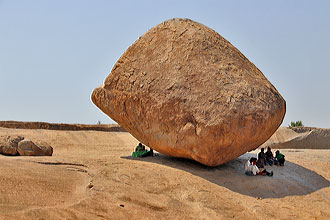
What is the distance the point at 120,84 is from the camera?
370 inches

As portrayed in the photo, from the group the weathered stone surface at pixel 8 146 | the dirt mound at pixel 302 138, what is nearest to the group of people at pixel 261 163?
the weathered stone surface at pixel 8 146

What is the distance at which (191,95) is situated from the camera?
332 inches

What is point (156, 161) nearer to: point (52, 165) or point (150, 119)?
point (150, 119)

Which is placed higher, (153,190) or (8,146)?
(153,190)

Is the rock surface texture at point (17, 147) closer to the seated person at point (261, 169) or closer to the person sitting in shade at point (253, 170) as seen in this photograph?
the person sitting in shade at point (253, 170)

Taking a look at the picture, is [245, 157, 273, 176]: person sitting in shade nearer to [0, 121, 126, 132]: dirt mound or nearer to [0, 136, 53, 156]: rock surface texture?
[0, 136, 53, 156]: rock surface texture

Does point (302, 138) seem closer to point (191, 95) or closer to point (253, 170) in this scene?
point (253, 170)

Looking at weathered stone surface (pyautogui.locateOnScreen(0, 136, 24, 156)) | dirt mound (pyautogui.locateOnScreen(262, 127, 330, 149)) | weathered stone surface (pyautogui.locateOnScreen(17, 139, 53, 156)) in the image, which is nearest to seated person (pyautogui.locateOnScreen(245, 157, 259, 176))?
weathered stone surface (pyautogui.locateOnScreen(17, 139, 53, 156))

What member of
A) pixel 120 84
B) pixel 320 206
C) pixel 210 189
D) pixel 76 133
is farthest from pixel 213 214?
pixel 76 133

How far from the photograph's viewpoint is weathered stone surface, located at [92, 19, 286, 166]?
8.19 m

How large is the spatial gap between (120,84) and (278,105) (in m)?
3.94

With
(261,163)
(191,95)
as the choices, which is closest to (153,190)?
(191,95)

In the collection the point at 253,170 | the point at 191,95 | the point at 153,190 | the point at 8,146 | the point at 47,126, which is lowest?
the point at 47,126

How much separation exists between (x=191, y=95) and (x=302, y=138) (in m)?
16.1
